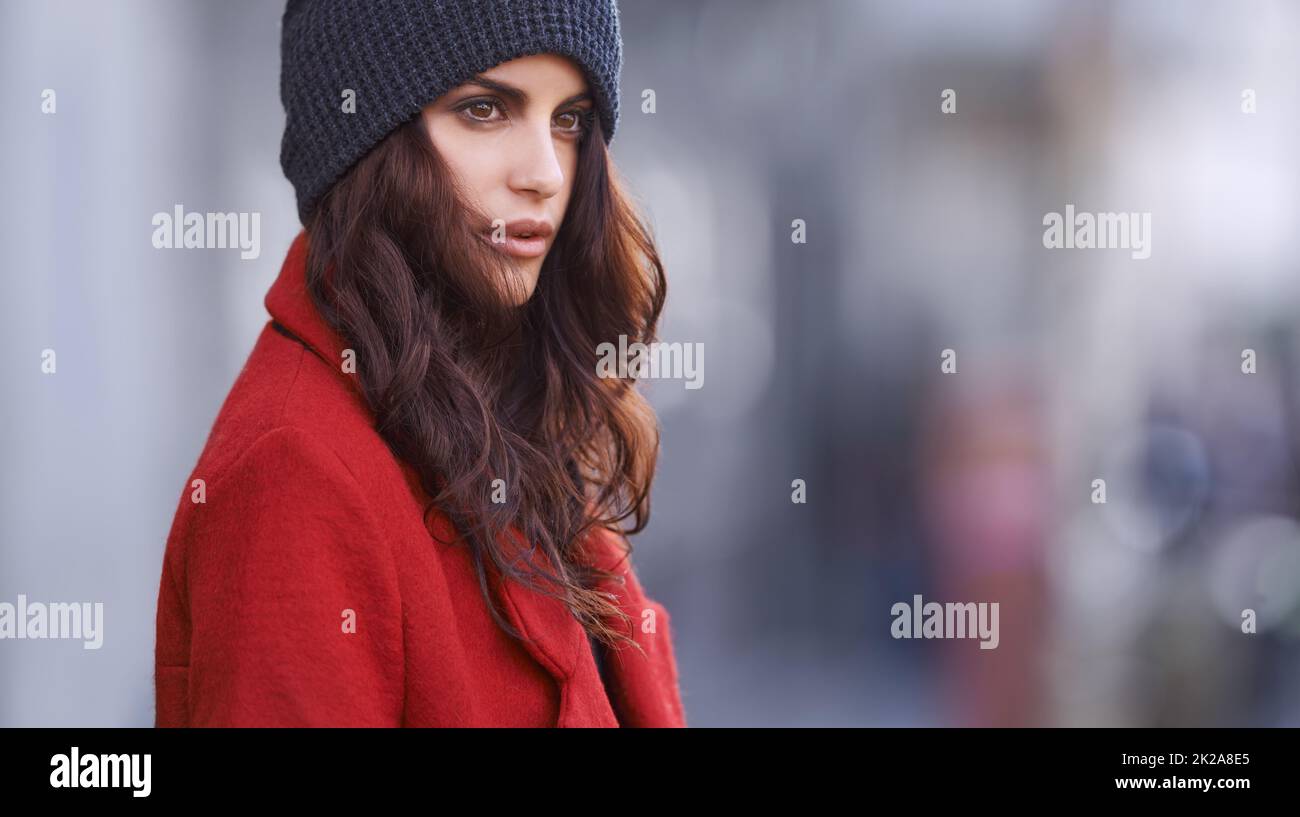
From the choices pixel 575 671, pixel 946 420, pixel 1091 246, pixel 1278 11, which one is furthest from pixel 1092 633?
pixel 575 671

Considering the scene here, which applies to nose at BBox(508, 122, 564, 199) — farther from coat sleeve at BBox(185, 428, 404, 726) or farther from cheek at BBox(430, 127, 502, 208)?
coat sleeve at BBox(185, 428, 404, 726)

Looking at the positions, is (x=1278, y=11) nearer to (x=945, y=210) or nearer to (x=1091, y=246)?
(x=1091, y=246)

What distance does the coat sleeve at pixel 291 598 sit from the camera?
3.68ft

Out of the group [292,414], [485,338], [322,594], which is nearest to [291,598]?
[322,594]

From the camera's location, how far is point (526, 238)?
1561 mm

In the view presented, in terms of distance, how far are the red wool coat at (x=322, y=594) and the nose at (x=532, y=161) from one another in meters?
0.36

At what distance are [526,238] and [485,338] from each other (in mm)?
169

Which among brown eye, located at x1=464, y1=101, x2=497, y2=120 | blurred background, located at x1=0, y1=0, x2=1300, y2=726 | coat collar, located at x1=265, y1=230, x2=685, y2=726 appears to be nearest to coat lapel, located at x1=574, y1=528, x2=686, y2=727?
coat collar, located at x1=265, y1=230, x2=685, y2=726

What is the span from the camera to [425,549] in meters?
1.29

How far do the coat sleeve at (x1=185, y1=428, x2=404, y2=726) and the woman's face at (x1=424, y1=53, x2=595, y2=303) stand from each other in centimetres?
48

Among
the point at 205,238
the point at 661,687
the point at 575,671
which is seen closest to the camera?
the point at 575,671

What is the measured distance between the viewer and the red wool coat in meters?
1.13

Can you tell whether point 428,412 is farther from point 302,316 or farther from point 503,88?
point 503,88
